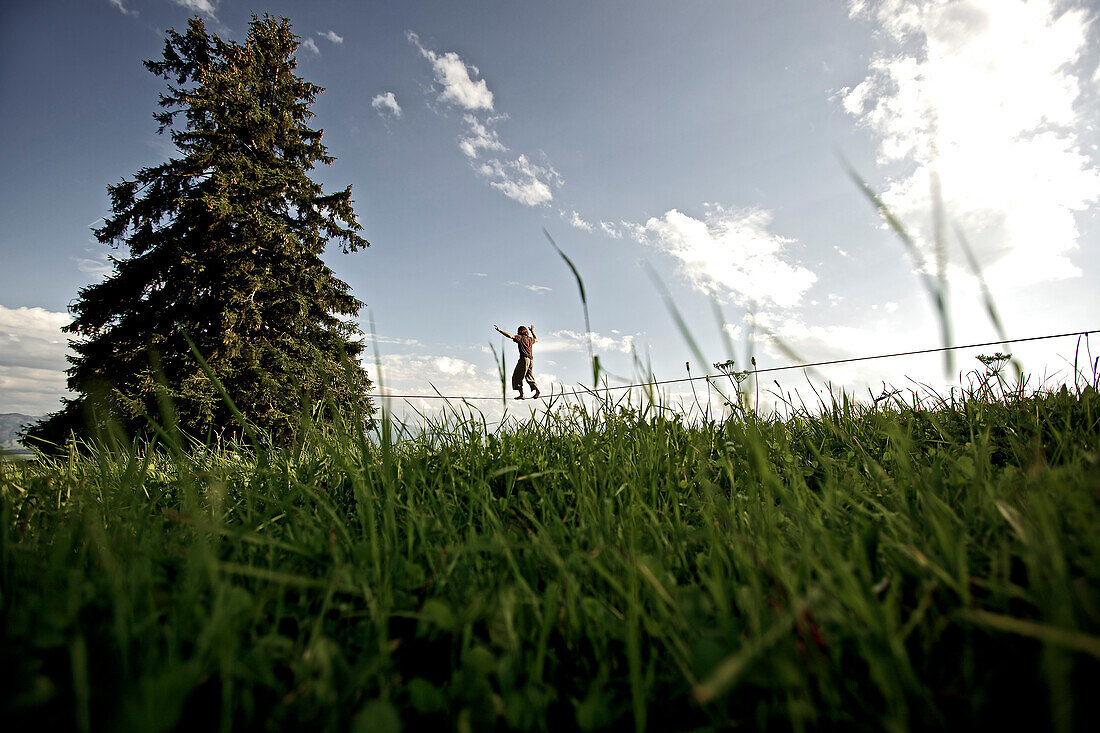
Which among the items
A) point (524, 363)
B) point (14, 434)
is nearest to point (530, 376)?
point (524, 363)

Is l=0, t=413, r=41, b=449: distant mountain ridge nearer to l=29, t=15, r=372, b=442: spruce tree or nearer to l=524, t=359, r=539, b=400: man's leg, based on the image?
l=29, t=15, r=372, b=442: spruce tree

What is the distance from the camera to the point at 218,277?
14547 millimetres

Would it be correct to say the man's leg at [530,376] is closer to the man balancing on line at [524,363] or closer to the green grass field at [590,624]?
the man balancing on line at [524,363]

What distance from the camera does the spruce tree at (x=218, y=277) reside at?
518 inches

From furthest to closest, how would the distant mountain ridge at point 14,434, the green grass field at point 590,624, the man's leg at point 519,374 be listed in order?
1. the man's leg at point 519,374
2. the distant mountain ridge at point 14,434
3. the green grass field at point 590,624

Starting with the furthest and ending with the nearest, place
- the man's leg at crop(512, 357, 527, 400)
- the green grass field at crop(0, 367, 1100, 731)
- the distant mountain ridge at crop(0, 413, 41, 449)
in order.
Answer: the man's leg at crop(512, 357, 527, 400), the distant mountain ridge at crop(0, 413, 41, 449), the green grass field at crop(0, 367, 1100, 731)

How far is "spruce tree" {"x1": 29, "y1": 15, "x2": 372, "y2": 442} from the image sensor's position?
13.2 m

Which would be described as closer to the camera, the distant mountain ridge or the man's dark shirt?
the distant mountain ridge

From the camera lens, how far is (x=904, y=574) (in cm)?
111

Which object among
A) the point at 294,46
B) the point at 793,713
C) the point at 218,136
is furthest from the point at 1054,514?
the point at 294,46

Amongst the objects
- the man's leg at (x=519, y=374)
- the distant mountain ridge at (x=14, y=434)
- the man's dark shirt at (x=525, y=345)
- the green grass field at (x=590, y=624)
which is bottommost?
the green grass field at (x=590, y=624)

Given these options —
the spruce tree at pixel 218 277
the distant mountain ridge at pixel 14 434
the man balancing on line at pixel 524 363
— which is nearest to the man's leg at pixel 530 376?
the man balancing on line at pixel 524 363

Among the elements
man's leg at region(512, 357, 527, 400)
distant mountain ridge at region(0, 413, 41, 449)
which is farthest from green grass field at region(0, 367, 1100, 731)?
man's leg at region(512, 357, 527, 400)

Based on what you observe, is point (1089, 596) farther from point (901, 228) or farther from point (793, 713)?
point (901, 228)
